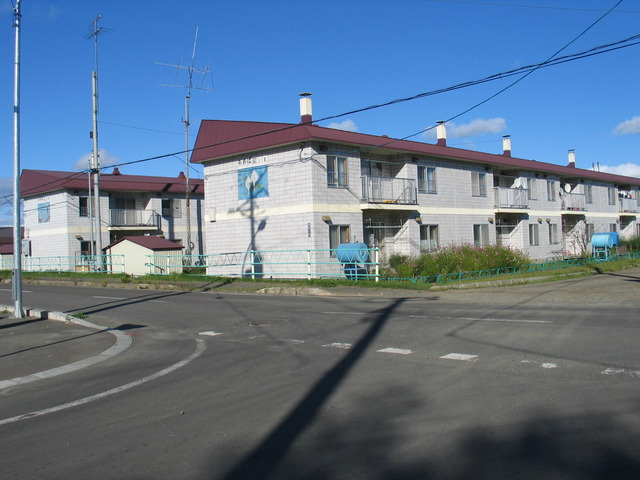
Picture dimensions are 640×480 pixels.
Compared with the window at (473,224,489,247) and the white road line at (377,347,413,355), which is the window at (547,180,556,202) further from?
the white road line at (377,347,413,355)

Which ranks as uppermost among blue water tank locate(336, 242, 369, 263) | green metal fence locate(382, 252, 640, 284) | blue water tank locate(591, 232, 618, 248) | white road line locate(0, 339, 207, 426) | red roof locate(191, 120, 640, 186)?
red roof locate(191, 120, 640, 186)

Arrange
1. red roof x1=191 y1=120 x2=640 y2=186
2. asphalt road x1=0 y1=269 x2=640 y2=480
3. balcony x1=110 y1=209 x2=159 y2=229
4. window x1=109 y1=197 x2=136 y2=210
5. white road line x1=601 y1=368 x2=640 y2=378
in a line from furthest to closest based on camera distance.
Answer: window x1=109 y1=197 x2=136 y2=210, balcony x1=110 y1=209 x2=159 y2=229, red roof x1=191 y1=120 x2=640 y2=186, white road line x1=601 y1=368 x2=640 y2=378, asphalt road x1=0 y1=269 x2=640 y2=480

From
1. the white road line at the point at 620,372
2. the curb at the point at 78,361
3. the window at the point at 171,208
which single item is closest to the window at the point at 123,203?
the window at the point at 171,208

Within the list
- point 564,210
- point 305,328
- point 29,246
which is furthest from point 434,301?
point 29,246

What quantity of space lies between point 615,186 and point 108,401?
158ft

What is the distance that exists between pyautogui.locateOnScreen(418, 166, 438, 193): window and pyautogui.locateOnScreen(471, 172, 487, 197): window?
3.62 metres

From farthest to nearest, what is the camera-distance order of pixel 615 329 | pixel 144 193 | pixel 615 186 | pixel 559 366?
1. pixel 615 186
2. pixel 144 193
3. pixel 615 329
4. pixel 559 366

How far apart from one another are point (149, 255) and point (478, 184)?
60.2 ft

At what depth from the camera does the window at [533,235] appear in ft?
120

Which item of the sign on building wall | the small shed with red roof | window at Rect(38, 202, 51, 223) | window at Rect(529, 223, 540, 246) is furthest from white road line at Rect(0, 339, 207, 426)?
window at Rect(38, 202, 51, 223)

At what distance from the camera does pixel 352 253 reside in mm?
23484

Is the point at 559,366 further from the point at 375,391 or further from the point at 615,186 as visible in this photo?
the point at 615,186

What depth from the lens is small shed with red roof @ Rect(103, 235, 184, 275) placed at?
31.0 metres

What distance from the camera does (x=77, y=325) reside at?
1383 cm
